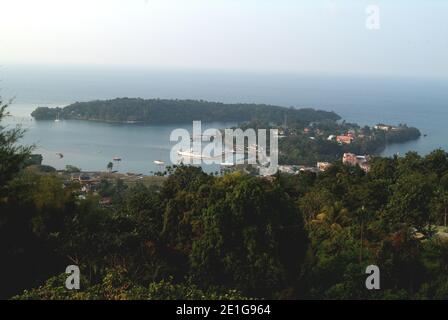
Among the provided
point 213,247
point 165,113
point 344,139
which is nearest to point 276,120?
point 165,113

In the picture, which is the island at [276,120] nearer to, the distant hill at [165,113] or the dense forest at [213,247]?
the distant hill at [165,113]

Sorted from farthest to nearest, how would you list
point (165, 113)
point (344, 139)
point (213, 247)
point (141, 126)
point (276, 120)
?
1. point (165, 113)
2. point (276, 120)
3. point (141, 126)
4. point (344, 139)
5. point (213, 247)

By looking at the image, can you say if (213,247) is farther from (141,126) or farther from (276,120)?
(276,120)

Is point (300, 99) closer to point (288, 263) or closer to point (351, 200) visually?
point (351, 200)

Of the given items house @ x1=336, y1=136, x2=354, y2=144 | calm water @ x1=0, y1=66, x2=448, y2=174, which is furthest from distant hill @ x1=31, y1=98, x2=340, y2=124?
house @ x1=336, y1=136, x2=354, y2=144

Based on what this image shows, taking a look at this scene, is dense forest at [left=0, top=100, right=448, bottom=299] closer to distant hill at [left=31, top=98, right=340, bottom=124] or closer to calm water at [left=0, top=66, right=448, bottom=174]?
calm water at [left=0, top=66, right=448, bottom=174]

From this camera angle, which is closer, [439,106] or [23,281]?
[23,281]

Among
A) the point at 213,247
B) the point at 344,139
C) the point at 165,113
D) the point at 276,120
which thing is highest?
the point at 213,247

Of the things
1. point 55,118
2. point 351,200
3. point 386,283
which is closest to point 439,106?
point 55,118
